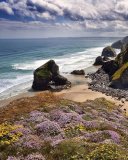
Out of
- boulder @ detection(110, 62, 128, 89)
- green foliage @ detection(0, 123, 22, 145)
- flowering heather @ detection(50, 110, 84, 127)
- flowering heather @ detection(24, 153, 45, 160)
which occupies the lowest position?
boulder @ detection(110, 62, 128, 89)

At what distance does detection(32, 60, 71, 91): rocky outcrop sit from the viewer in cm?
4647

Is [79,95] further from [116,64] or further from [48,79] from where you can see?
[116,64]

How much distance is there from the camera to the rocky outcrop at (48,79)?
4647 centimetres

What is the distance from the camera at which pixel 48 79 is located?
156ft

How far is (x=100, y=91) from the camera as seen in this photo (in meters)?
42.7

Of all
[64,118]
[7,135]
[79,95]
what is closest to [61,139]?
[64,118]

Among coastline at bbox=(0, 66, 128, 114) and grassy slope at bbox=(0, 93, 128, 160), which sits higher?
grassy slope at bbox=(0, 93, 128, 160)

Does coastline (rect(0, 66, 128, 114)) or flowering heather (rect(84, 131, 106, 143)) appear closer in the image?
flowering heather (rect(84, 131, 106, 143))

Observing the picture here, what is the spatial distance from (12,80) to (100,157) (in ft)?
172

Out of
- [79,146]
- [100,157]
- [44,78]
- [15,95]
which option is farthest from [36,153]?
[44,78]

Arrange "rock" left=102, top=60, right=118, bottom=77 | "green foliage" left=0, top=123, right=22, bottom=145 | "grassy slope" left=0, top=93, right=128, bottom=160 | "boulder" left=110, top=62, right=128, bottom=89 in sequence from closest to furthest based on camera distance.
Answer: "grassy slope" left=0, top=93, right=128, bottom=160 → "green foliage" left=0, top=123, right=22, bottom=145 → "boulder" left=110, top=62, right=128, bottom=89 → "rock" left=102, top=60, right=118, bottom=77

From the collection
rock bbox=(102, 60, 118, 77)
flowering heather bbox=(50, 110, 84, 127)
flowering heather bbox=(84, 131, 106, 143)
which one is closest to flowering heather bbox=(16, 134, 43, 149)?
flowering heather bbox=(50, 110, 84, 127)

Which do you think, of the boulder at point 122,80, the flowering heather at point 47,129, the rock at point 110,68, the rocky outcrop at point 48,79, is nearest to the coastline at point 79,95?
the rocky outcrop at point 48,79

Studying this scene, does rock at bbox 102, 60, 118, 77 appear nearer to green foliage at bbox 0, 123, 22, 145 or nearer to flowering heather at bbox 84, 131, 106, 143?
flowering heather at bbox 84, 131, 106, 143
